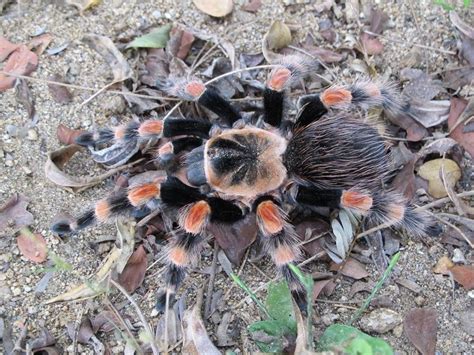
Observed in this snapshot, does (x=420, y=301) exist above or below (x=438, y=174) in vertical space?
below

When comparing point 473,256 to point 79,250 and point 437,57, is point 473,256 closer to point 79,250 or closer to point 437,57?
point 437,57

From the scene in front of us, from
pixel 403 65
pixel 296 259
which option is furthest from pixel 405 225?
pixel 403 65

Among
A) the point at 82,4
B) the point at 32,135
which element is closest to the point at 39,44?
the point at 82,4

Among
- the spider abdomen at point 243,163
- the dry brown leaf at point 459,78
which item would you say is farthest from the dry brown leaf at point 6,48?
the dry brown leaf at point 459,78

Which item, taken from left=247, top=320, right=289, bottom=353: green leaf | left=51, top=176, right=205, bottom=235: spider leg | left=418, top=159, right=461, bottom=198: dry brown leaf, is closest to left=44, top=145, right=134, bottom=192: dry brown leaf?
left=51, top=176, right=205, bottom=235: spider leg

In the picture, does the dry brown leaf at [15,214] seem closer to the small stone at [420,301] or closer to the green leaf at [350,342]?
the green leaf at [350,342]

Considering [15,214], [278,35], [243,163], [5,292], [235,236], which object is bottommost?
[5,292]

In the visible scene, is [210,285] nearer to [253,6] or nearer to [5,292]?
[5,292]
